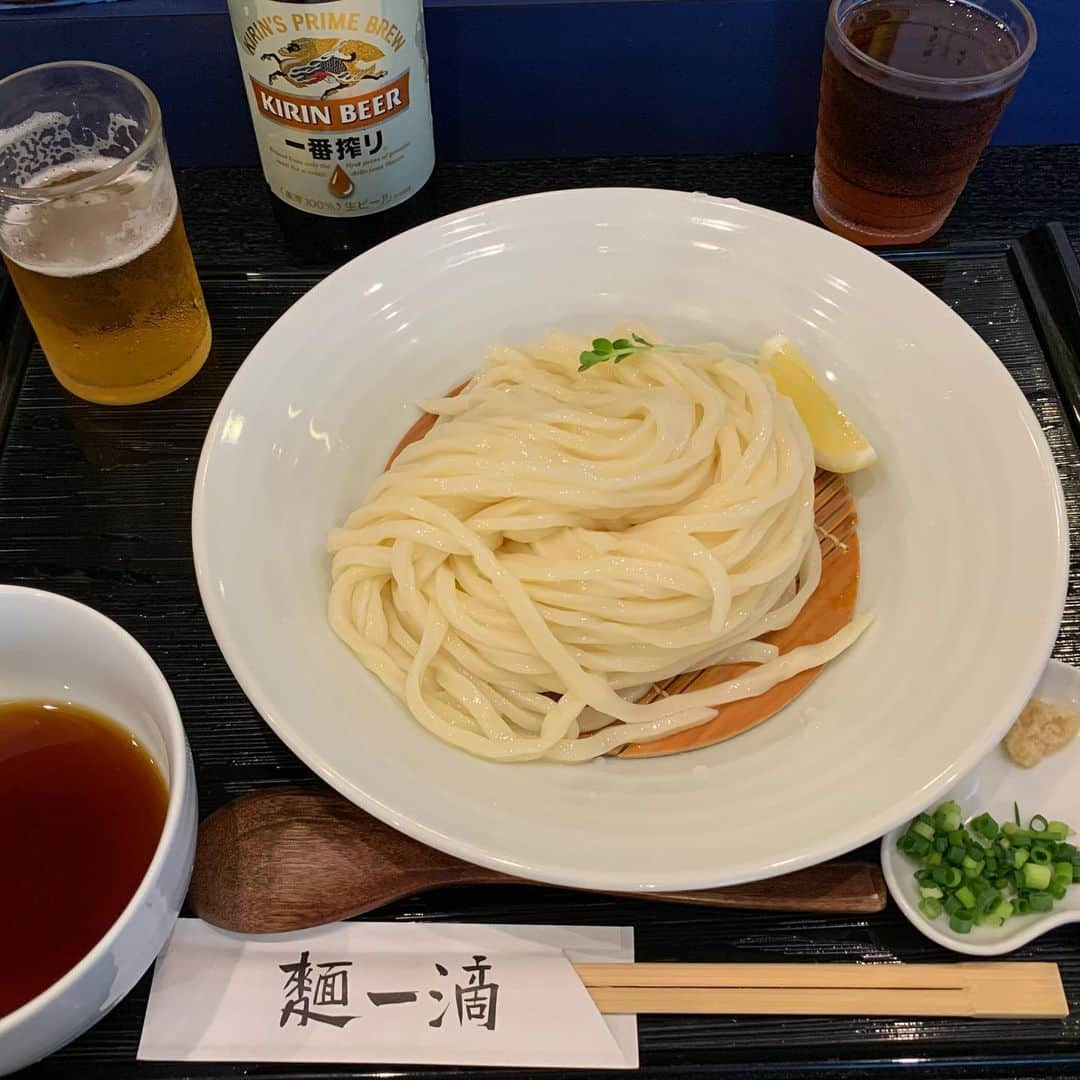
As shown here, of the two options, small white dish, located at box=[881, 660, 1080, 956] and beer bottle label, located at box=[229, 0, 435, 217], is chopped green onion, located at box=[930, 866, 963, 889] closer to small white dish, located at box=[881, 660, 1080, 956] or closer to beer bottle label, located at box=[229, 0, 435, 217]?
small white dish, located at box=[881, 660, 1080, 956]

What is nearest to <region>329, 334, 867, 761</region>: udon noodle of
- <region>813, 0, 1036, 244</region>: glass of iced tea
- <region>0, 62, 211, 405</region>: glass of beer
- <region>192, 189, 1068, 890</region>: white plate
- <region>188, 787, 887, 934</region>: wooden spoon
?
<region>192, 189, 1068, 890</region>: white plate

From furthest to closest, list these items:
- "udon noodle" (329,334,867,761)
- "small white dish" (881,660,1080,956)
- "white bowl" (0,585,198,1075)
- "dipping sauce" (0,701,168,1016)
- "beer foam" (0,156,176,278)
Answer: "beer foam" (0,156,176,278), "udon noodle" (329,334,867,761), "small white dish" (881,660,1080,956), "dipping sauce" (0,701,168,1016), "white bowl" (0,585,198,1075)

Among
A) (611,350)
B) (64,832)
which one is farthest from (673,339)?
(64,832)

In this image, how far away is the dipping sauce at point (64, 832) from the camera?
1.27m

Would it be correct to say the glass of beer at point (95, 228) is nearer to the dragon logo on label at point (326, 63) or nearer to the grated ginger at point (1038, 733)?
the dragon logo on label at point (326, 63)

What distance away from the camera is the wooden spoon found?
4.60 feet

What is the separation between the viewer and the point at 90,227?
1.74 metres

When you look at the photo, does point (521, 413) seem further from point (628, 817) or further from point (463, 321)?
point (628, 817)

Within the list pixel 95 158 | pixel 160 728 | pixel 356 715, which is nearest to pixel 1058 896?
pixel 356 715

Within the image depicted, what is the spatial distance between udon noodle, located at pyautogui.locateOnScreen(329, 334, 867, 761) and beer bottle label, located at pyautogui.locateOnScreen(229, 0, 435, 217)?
2.04 feet

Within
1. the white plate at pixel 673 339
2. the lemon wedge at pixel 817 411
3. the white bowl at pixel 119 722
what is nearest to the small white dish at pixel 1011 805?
the white plate at pixel 673 339

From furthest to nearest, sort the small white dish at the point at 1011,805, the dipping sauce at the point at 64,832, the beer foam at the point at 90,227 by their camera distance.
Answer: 1. the beer foam at the point at 90,227
2. the small white dish at the point at 1011,805
3. the dipping sauce at the point at 64,832

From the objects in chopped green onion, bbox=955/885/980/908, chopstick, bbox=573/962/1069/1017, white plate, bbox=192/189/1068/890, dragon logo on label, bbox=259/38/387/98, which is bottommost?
chopstick, bbox=573/962/1069/1017

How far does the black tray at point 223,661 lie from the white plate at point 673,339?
0.20 m
